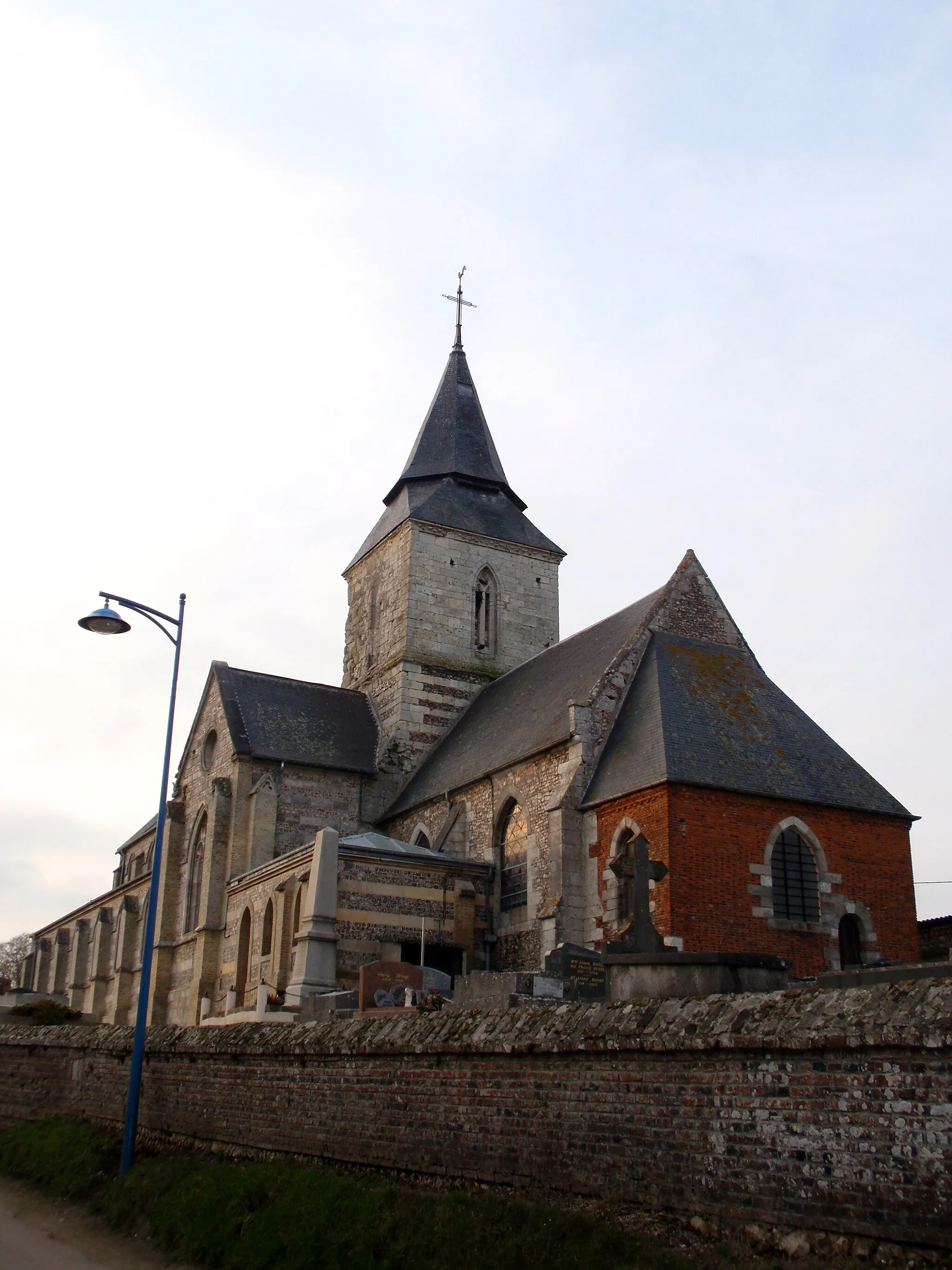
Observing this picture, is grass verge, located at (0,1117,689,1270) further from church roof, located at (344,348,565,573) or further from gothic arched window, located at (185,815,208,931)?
church roof, located at (344,348,565,573)

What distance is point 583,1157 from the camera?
754 cm

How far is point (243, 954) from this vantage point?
25781 mm

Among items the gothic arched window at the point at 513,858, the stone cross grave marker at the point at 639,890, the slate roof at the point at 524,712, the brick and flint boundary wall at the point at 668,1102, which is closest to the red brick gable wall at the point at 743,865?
the gothic arched window at the point at 513,858

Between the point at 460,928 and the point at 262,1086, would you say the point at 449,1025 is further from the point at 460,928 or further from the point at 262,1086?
the point at 460,928

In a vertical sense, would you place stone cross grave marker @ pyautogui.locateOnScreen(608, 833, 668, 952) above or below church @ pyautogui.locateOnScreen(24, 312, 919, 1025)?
below

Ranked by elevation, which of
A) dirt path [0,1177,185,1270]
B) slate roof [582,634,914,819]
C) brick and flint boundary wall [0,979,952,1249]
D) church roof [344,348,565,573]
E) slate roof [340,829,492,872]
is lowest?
dirt path [0,1177,185,1270]

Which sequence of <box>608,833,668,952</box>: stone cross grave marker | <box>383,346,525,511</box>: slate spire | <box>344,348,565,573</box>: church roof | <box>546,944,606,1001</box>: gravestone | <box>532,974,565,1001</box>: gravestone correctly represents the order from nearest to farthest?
<box>532,974,565,1001</box>: gravestone < <box>608,833,668,952</box>: stone cross grave marker < <box>546,944,606,1001</box>: gravestone < <box>344,348,565,573</box>: church roof < <box>383,346,525,511</box>: slate spire

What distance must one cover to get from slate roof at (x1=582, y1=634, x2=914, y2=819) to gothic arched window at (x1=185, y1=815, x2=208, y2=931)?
42.8ft

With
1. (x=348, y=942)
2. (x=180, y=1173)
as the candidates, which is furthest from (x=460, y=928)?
(x=180, y=1173)

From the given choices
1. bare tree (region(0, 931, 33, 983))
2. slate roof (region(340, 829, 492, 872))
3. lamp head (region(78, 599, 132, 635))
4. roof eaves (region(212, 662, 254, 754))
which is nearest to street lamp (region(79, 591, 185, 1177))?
lamp head (region(78, 599, 132, 635))

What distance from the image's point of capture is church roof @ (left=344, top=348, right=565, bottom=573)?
114 feet

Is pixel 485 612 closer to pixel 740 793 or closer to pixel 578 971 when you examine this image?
pixel 740 793

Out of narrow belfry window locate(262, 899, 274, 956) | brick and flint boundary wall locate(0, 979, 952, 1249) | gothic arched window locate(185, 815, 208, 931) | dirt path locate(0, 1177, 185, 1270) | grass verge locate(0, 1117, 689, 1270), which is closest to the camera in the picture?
brick and flint boundary wall locate(0, 979, 952, 1249)

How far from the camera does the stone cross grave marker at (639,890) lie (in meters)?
13.6
